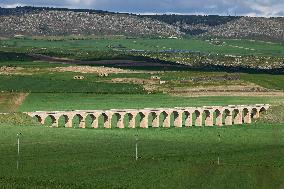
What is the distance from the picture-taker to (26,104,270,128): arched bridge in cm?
14125

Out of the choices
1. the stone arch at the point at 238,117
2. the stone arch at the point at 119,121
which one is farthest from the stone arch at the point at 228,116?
the stone arch at the point at 119,121

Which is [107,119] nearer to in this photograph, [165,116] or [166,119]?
[166,119]

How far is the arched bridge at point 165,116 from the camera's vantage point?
463 ft

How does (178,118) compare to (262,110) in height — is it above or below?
below

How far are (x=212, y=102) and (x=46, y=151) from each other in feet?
243

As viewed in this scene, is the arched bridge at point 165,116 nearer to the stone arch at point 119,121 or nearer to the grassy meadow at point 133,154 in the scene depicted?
the stone arch at point 119,121

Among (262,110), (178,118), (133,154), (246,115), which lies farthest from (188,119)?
(133,154)

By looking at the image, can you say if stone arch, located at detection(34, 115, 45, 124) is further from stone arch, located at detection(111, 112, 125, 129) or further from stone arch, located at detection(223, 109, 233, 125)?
stone arch, located at detection(223, 109, 233, 125)

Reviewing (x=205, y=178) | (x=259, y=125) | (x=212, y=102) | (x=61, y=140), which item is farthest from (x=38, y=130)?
(x=212, y=102)

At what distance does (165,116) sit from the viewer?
154375 millimetres

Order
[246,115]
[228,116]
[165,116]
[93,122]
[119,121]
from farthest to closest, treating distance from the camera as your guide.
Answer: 1. [246,115]
2. [228,116]
3. [165,116]
4. [119,121]
5. [93,122]

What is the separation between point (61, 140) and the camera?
11319 centimetres

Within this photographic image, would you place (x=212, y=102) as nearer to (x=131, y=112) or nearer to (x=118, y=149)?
(x=131, y=112)

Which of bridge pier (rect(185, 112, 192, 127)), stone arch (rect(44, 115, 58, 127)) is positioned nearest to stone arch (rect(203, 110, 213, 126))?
bridge pier (rect(185, 112, 192, 127))
